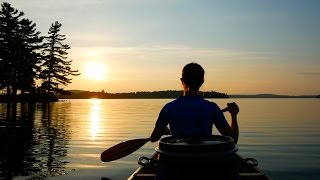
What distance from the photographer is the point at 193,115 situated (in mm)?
4762

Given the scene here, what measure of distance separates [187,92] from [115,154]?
11.1 feet

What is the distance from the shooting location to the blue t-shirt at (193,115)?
4.75 m

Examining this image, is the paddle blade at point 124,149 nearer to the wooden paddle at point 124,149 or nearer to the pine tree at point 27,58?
the wooden paddle at point 124,149

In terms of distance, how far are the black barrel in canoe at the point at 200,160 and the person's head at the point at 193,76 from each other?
818 millimetres

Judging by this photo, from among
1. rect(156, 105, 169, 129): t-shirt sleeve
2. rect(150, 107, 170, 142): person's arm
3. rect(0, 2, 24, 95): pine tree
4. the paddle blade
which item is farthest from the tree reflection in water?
rect(0, 2, 24, 95): pine tree

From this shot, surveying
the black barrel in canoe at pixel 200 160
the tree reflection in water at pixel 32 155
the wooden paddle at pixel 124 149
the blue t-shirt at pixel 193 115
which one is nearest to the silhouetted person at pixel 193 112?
the blue t-shirt at pixel 193 115

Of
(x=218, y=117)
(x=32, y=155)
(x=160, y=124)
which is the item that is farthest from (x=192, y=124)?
(x=32, y=155)

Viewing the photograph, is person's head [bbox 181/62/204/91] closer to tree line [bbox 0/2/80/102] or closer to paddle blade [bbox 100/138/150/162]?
paddle blade [bbox 100/138/150/162]

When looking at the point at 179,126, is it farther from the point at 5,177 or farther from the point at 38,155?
the point at 38,155

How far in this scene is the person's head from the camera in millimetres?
4871

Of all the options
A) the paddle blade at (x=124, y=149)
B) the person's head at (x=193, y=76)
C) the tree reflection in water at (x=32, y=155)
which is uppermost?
the person's head at (x=193, y=76)

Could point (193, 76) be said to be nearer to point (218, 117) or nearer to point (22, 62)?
point (218, 117)

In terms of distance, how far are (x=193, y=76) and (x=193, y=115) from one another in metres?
0.53

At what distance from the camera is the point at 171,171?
4.45m
